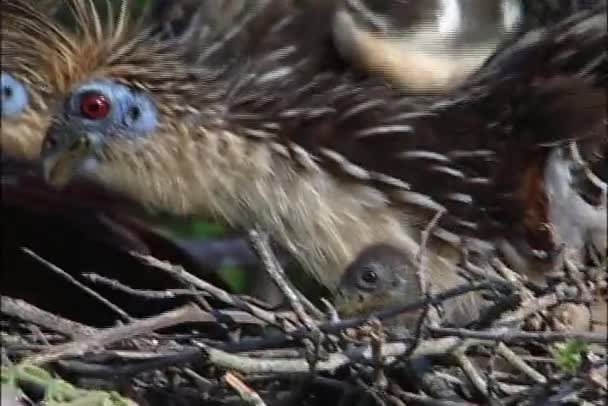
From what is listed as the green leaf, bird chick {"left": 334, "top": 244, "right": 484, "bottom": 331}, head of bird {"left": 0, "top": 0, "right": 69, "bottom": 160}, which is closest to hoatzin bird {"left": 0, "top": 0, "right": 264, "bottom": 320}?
head of bird {"left": 0, "top": 0, "right": 69, "bottom": 160}

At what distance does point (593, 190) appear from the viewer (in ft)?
→ 6.42

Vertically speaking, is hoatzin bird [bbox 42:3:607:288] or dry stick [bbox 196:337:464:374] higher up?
hoatzin bird [bbox 42:3:607:288]

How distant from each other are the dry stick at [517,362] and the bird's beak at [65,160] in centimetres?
87

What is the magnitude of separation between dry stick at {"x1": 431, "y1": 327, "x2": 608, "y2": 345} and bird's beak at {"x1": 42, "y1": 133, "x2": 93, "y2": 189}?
841mm

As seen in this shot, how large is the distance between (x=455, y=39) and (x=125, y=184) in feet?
1.99

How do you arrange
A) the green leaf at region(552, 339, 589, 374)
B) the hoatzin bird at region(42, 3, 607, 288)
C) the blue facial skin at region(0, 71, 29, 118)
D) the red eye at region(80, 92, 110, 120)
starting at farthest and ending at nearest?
1. the blue facial skin at region(0, 71, 29, 118)
2. the red eye at region(80, 92, 110, 120)
3. the hoatzin bird at region(42, 3, 607, 288)
4. the green leaf at region(552, 339, 589, 374)

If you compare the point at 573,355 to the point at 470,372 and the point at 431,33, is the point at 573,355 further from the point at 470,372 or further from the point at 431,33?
the point at 431,33

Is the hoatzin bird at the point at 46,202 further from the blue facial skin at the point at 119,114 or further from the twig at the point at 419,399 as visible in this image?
the twig at the point at 419,399

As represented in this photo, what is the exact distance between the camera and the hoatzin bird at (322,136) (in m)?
1.99

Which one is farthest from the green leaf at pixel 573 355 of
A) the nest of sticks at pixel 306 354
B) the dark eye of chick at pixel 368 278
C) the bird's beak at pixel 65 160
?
the bird's beak at pixel 65 160

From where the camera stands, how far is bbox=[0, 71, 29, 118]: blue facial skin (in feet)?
7.99

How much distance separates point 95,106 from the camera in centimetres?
217

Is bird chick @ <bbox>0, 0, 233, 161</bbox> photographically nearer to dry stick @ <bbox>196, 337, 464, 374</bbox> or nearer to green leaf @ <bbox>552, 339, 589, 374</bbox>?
dry stick @ <bbox>196, 337, 464, 374</bbox>

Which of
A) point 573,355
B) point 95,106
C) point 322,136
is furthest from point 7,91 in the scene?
point 573,355
